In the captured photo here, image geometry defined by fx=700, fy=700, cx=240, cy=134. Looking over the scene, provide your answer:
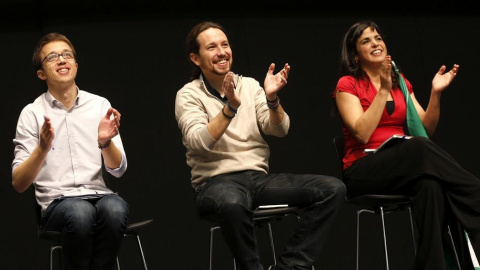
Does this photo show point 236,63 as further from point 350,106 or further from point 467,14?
point 467,14

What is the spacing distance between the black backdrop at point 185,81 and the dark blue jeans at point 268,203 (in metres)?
1.25

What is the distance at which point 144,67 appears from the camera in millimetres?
4352

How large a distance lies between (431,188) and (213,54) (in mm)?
1156

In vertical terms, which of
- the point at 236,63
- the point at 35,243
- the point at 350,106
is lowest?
the point at 35,243

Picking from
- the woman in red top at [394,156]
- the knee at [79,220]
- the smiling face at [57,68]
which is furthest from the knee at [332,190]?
the smiling face at [57,68]

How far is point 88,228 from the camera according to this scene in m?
2.76

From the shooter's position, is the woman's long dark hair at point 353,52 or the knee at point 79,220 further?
the woman's long dark hair at point 353,52

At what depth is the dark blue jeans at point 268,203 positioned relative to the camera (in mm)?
2811

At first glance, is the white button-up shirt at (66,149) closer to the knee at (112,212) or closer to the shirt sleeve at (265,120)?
the knee at (112,212)

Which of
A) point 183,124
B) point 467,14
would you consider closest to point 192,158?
point 183,124

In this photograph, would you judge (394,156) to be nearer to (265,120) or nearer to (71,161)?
(265,120)

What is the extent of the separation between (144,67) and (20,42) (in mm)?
747

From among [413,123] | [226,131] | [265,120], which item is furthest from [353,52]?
[226,131]

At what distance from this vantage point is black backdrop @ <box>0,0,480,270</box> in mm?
4152
